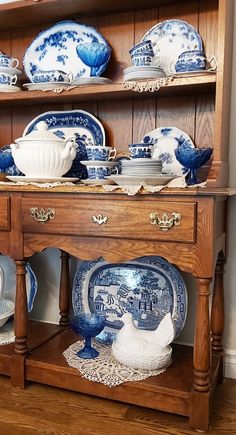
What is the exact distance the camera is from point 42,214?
145 cm

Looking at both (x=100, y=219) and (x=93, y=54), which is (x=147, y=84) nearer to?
(x=93, y=54)

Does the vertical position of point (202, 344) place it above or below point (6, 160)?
below

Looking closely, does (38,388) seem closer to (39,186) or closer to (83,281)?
(83,281)

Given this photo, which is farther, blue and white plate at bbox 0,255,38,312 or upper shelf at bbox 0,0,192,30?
blue and white plate at bbox 0,255,38,312

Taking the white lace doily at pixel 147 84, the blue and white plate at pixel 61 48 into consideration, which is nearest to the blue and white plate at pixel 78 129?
the blue and white plate at pixel 61 48

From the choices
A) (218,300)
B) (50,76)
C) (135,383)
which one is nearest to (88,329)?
(135,383)

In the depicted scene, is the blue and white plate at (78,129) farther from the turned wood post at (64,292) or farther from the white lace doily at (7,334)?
the white lace doily at (7,334)

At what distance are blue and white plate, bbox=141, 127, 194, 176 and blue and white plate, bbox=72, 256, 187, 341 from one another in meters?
0.35

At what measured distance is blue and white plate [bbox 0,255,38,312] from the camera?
189cm

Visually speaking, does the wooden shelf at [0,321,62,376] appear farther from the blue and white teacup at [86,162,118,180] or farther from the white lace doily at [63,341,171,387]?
the blue and white teacup at [86,162,118,180]

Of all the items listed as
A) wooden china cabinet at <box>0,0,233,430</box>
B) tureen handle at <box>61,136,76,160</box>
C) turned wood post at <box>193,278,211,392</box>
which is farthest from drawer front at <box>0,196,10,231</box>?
turned wood post at <box>193,278,211,392</box>

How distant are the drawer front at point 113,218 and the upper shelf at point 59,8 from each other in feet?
2.56

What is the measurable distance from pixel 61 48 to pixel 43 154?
56cm

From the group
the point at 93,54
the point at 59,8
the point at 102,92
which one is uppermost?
the point at 59,8
